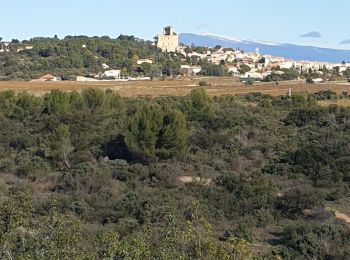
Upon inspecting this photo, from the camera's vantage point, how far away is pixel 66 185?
19266mm

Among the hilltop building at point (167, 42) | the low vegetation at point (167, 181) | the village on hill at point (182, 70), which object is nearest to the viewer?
the low vegetation at point (167, 181)

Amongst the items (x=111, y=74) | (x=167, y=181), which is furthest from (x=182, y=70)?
(x=167, y=181)

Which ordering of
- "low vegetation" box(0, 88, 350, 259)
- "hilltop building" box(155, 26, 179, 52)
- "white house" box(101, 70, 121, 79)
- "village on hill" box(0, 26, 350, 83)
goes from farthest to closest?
"hilltop building" box(155, 26, 179, 52) → "white house" box(101, 70, 121, 79) → "village on hill" box(0, 26, 350, 83) → "low vegetation" box(0, 88, 350, 259)

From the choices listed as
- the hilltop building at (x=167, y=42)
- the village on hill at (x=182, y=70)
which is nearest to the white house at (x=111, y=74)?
the village on hill at (x=182, y=70)

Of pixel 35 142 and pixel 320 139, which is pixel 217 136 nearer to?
pixel 320 139

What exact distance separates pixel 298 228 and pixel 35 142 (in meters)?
14.8

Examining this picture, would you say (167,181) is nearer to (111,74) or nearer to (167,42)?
(111,74)

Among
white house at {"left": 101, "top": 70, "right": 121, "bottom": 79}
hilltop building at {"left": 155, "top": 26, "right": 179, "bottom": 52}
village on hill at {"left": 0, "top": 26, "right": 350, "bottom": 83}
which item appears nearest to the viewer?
village on hill at {"left": 0, "top": 26, "right": 350, "bottom": 83}

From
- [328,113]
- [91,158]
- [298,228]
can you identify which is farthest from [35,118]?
[298,228]

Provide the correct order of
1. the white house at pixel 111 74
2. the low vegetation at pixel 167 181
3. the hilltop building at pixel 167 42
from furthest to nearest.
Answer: the hilltop building at pixel 167 42
the white house at pixel 111 74
the low vegetation at pixel 167 181

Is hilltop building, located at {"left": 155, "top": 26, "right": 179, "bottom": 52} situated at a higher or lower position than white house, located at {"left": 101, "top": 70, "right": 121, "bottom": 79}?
higher

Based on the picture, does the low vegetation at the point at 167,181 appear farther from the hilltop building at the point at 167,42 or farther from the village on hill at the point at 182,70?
the hilltop building at the point at 167,42

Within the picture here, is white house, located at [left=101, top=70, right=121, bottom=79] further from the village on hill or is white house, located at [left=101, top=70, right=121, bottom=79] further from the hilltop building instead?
the hilltop building

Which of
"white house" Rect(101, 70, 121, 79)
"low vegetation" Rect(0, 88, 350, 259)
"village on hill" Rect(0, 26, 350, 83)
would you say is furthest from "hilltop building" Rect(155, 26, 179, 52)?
"low vegetation" Rect(0, 88, 350, 259)
